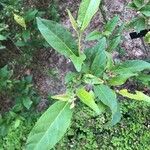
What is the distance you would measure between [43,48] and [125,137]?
43.0 inches

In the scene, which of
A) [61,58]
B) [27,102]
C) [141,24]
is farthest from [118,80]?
[61,58]

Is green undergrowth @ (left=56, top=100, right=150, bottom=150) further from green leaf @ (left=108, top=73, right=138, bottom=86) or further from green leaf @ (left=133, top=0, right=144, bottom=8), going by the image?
green leaf @ (left=108, top=73, right=138, bottom=86)

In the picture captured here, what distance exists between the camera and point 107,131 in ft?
9.45

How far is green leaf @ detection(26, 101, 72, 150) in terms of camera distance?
157 cm

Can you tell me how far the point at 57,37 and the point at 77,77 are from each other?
0.76 ft

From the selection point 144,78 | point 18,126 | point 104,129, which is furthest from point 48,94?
point 144,78

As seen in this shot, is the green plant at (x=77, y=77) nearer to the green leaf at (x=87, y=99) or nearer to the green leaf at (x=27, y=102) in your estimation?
the green leaf at (x=87, y=99)

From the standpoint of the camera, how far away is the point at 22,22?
2.72 metres

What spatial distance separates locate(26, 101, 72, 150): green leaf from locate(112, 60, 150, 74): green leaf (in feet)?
1.28

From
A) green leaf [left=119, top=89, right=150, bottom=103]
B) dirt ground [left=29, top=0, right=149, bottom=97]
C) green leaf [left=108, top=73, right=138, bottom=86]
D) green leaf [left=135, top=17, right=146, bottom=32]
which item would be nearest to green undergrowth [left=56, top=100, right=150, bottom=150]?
dirt ground [left=29, top=0, right=149, bottom=97]

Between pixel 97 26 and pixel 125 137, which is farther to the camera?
pixel 97 26

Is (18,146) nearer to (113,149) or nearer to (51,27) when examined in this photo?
(113,149)

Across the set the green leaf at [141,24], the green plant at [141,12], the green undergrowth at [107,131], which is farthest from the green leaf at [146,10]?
the green undergrowth at [107,131]

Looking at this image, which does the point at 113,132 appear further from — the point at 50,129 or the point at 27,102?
the point at 50,129
